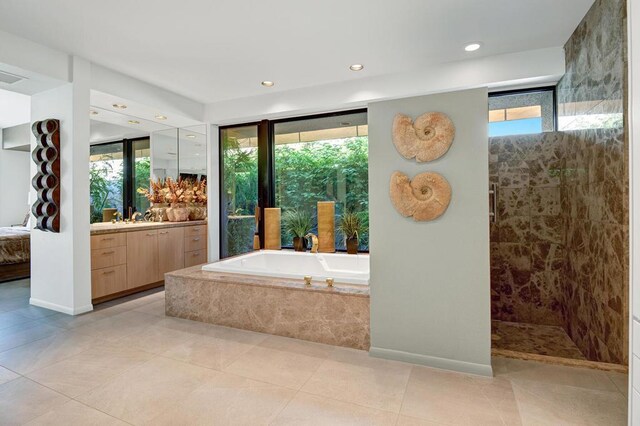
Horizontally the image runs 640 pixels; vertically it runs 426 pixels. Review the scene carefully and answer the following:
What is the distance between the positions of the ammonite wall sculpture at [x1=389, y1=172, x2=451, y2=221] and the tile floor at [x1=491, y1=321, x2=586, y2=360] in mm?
1467

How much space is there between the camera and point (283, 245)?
188 inches

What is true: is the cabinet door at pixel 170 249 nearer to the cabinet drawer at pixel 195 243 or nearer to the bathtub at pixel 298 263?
the cabinet drawer at pixel 195 243

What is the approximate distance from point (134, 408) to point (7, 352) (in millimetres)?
1478

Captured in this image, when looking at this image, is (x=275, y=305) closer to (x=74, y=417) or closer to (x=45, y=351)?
(x=74, y=417)

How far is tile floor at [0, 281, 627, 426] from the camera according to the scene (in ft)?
5.56

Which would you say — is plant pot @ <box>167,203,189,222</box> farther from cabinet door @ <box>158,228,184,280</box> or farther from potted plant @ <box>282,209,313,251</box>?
potted plant @ <box>282,209,313,251</box>

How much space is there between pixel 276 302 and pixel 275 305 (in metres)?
0.03

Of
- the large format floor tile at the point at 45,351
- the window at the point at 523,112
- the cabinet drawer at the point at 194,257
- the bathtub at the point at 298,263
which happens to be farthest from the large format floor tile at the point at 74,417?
the window at the point at 523,112

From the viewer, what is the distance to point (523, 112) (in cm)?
353

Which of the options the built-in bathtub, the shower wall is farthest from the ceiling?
the built-in bathtub

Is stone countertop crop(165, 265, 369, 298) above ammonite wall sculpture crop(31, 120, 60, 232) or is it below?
below

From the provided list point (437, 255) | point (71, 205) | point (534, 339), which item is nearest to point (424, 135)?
point (437, 255)

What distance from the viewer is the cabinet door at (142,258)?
13.2 ft

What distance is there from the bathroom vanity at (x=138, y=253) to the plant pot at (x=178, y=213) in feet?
0.52
